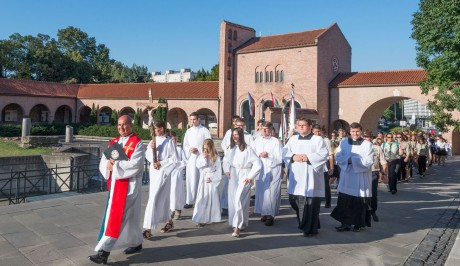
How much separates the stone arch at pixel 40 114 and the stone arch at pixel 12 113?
177 cm

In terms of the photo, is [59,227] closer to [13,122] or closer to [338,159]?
[338,159]

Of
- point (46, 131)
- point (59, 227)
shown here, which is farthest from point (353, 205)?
point (46, 131)

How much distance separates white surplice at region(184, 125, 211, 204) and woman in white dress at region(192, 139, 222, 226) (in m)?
1.21

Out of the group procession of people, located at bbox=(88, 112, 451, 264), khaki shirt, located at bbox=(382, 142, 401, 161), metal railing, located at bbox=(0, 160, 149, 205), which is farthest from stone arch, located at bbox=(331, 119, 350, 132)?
procession of people, located at bbox=(88, 112, 451, 264)

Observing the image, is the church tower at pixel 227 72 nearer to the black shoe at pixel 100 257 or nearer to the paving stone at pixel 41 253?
the paving stone at pixel 41 253

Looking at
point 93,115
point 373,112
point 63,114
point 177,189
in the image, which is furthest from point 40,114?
point 177,189

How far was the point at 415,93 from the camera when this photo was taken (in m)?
28.7

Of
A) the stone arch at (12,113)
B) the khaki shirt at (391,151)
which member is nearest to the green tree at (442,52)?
the khaki shirt at (391,151)

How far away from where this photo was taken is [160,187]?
237 inches

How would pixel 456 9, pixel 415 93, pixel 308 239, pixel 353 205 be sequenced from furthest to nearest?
pixel 415 93, pixel 456 9, pixel 353 205, pixel 308 239

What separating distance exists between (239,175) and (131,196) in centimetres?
208

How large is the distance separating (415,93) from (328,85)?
7.11m

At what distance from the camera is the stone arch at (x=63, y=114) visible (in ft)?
148

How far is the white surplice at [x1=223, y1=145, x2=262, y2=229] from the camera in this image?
6.07 metres
